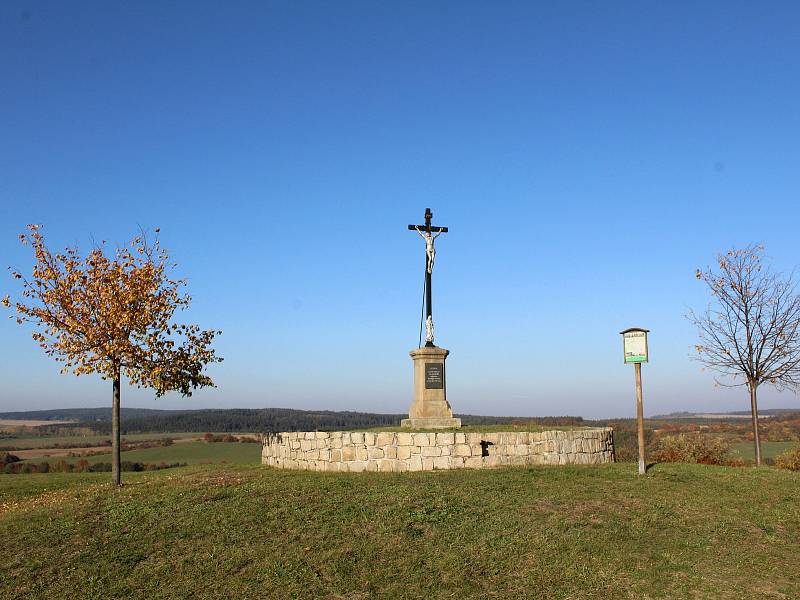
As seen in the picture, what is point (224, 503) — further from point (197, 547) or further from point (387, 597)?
point (387, 597)

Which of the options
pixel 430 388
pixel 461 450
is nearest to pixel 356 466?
pixel 461 450

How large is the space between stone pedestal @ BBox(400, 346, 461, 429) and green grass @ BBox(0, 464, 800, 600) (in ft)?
18.3

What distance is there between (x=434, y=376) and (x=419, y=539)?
10.5 metres

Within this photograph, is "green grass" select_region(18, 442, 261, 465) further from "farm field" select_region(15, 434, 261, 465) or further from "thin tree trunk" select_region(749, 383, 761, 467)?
"thin tree trunk" select_region(749, 383, 761, 467)

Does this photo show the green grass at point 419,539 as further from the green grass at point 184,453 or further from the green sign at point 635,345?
the green grass at point 184,453

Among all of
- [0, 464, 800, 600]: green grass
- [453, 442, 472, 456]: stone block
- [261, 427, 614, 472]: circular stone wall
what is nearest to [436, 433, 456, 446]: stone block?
[261, 427, 614, 472]: circular stone wall

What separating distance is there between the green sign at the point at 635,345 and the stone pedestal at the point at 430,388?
21.0ft

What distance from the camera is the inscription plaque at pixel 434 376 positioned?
64.5 ft

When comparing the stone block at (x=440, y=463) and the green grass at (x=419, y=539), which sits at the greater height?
the stone block at (x=440, y=463)

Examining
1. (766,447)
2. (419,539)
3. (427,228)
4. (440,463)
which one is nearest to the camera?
(419,539)

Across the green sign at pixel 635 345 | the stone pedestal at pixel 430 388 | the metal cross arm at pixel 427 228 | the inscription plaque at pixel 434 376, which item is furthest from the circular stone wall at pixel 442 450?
the metal cross arm at pixel 427 228

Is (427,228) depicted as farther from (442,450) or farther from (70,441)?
(70,441)

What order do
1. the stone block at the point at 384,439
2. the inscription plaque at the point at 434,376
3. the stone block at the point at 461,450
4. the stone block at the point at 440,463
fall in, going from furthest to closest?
the inscription plaque at the point at 434,376, the stone block at the point at 384,439, the stone block at the point at 461,450, the stone block at the point at 440,463

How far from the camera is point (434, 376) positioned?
19734 millimetres
